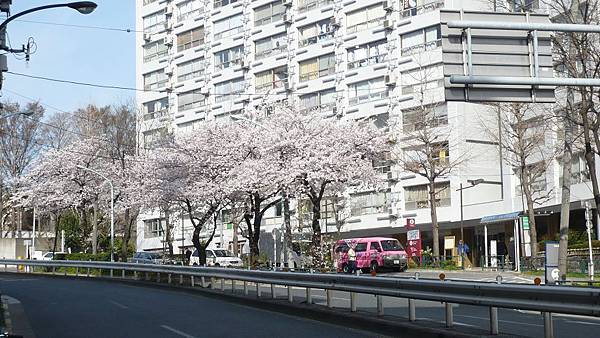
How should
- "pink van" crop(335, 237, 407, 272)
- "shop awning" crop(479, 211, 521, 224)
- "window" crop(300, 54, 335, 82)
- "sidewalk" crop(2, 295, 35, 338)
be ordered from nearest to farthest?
"sidewalk" crop(2, 295, 35, 338), "pink van" crop(335, 237, 407, 272), "shop awning" crop(479, 211, 521, 224), "window" crop(300, 54, 335, 82)

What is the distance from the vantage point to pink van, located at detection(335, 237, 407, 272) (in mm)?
43406

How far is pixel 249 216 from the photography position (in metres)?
44.2

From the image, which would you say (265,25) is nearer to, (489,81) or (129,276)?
(129,276)

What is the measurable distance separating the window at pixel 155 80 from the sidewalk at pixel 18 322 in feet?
211

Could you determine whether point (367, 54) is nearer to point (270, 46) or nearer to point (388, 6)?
point (388, 6)

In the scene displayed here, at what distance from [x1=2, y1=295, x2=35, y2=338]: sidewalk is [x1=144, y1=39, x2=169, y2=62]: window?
65.4 metres

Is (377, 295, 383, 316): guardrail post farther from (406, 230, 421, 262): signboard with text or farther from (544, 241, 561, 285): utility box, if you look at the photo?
(406, 230, 421, 262): signboard with text

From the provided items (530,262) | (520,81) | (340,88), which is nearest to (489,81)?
(520,81)

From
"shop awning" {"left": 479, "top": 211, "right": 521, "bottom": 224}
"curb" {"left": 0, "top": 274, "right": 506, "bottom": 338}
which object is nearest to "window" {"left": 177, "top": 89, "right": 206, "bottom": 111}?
"shop awning" {"left": 479, "top": 211, "right": 521, "bottom": 224}

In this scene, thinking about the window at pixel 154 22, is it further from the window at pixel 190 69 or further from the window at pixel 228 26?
the window at pixel 228 26

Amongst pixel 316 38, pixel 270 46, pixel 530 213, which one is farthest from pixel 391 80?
pixel 530 213

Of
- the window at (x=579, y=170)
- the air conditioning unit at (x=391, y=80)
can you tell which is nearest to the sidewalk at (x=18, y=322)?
the window at (x=579, y=170)

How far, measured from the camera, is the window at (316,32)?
68.9m

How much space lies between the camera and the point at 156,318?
1816 centimetres
